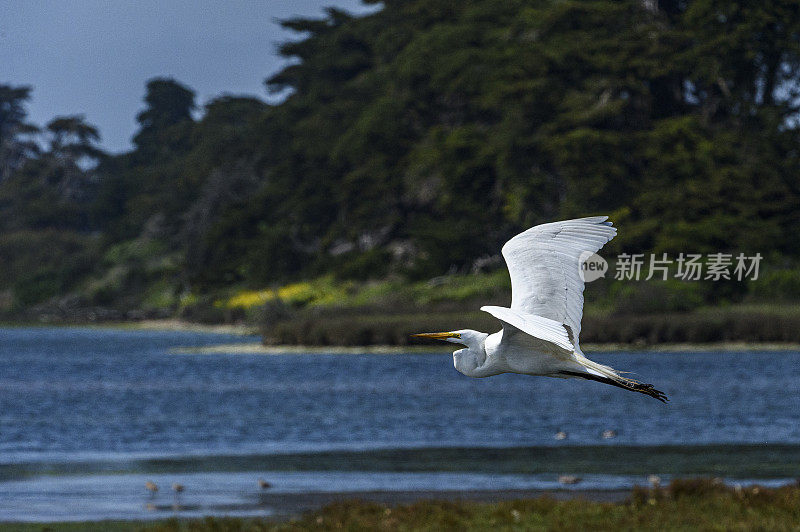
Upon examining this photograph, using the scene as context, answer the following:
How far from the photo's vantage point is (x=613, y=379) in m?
8.59

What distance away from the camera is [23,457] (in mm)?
31094

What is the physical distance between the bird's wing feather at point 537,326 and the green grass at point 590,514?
667 centimetres

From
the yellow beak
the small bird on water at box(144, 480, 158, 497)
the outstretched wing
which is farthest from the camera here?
the small bird on water at box(144, 480, 158, 497)

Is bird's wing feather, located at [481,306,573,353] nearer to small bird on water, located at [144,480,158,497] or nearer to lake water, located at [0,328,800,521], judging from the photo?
lake water, located at [0,328,800,521]

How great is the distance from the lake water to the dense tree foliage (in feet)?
45.3

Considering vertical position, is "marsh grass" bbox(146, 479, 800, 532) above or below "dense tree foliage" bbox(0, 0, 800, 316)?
below

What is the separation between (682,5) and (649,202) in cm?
→ 1534

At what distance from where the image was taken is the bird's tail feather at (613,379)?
8.60 meters

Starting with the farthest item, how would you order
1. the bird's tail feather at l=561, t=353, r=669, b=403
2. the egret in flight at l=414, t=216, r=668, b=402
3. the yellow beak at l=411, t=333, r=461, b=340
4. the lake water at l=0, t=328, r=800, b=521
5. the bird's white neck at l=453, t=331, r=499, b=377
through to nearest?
the lake water at l=0, t=328, r=800, b=521
the bird's white neck at l=453, t=331, r=499, b=377
the egret in flight at l=414, t=216, r=668, b=402
the bird's tail feather at l=561, t=353, r=669, b=403
the yellow beak at l=411, t=333, r=461, b=340

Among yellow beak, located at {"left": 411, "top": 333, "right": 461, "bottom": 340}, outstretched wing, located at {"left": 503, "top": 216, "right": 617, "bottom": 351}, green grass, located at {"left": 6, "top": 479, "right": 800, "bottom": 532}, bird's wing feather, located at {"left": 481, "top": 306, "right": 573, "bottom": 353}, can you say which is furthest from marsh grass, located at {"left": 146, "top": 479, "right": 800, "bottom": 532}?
bird's wing feather, located at {"left": 481, "top": 306, "right": 573, "bottom": 353}

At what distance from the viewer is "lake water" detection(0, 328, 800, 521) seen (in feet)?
83.8

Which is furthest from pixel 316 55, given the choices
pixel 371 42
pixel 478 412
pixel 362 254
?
pixel 478 412

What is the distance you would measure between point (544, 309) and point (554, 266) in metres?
0.35

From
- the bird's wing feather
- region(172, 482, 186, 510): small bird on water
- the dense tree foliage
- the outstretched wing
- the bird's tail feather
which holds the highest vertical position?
the dense tree foliage
